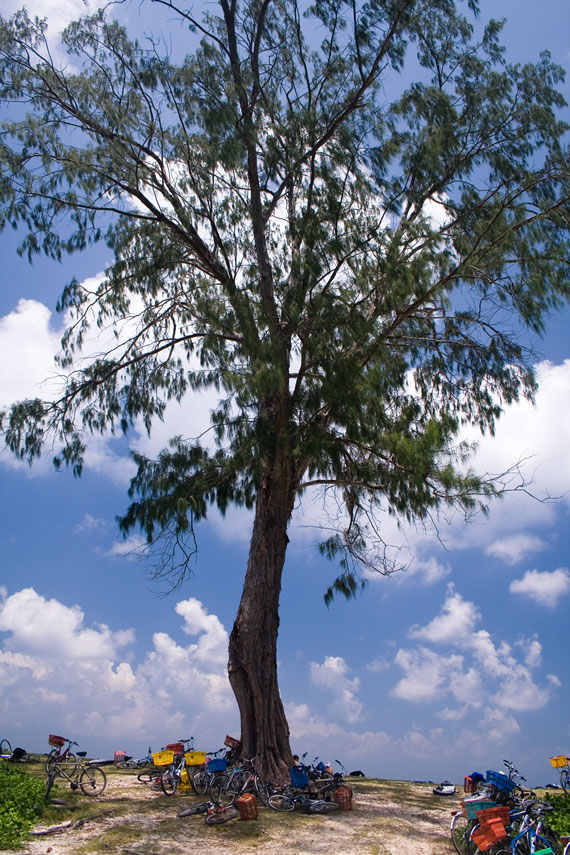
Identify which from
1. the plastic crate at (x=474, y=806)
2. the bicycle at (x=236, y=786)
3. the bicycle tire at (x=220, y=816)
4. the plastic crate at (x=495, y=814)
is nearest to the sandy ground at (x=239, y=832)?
the bicycle tire at (x=220, y=816)

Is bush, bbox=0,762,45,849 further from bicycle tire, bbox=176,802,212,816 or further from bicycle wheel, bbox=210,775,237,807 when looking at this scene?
bicycle wheel, bbox=210,775,237,807

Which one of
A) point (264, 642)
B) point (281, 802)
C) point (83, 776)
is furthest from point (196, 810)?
point (264, 642)

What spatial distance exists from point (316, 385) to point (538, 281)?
2735 millimetres

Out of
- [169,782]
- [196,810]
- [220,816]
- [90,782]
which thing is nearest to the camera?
[220,816]

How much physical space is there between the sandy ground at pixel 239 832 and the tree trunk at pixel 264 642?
1041mm

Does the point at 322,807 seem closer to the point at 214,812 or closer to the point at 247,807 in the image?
the point at 247,807

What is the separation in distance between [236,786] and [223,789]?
5.7 inches

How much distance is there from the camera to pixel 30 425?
390 inches

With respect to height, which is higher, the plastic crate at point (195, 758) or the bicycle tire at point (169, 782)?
the plastic crate at point (195, 758)

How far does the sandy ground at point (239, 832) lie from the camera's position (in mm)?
6055

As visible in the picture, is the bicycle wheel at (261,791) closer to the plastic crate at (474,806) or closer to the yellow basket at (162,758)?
the yellow basket at (162,758)

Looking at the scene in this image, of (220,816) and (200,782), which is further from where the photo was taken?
(200,782)

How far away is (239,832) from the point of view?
657cm

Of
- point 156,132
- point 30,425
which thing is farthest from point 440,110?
point 30,425
